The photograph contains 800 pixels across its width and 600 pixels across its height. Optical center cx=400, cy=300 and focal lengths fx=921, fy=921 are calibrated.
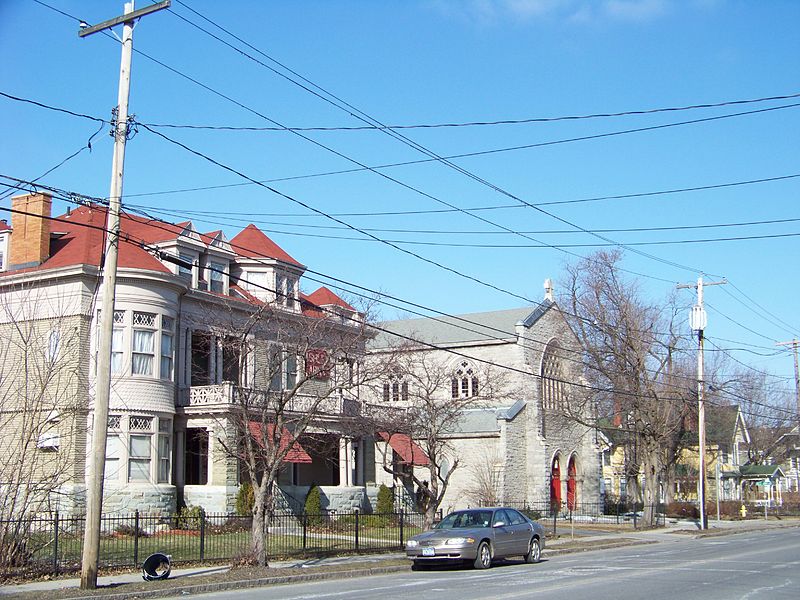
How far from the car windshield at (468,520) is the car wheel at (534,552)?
188 cm

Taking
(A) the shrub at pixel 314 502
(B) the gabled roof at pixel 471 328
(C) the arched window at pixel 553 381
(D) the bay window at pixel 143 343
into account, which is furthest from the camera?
(C) the arched window at pixel 553 381

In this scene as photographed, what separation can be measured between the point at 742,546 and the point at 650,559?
6.98 meters

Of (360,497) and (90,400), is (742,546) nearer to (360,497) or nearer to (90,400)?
(360,497)

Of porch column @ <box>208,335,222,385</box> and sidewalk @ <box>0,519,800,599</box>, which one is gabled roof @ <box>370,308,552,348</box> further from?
sidewalk @ <box>0,519,800,599</box>

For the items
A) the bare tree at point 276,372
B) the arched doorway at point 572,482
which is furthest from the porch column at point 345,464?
the arched doorway at point 572,482

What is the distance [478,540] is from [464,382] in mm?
27203

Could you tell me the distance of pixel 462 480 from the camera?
46.2 m

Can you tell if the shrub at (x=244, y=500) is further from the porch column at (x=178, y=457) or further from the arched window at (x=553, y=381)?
the arched window at (x=553, y=381)

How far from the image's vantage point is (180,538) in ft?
89.1

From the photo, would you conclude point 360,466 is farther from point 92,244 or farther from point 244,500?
point 92,244

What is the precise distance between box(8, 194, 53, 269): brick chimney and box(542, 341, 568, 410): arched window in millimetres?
27383

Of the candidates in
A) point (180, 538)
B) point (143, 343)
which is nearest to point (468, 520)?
point (180, 538)

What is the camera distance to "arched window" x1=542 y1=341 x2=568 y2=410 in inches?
1961

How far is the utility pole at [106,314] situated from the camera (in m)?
16.5
